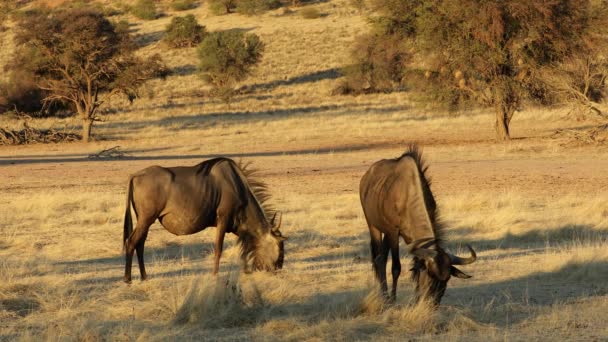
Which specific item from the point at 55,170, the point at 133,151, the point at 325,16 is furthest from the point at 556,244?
the point at 325,16

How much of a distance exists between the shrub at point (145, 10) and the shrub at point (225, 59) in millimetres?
29786

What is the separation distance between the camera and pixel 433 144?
3058cm

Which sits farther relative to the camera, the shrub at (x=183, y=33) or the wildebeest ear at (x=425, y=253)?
the shrub at (x=183, y=33)

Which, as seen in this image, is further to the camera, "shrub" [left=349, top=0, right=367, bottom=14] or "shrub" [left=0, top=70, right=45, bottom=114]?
"shrub" [left=349, top=0, right=367, bottom=14]

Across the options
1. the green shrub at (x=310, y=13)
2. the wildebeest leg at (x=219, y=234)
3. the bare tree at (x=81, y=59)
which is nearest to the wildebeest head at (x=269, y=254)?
the wildebeest leg at (x=219, y=234)

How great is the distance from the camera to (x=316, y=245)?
1276 cm

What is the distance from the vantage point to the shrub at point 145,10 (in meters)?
83.2

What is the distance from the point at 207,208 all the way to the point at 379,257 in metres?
2.09

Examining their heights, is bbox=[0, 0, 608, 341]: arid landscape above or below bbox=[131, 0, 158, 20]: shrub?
below

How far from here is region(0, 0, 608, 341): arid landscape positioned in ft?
24.8

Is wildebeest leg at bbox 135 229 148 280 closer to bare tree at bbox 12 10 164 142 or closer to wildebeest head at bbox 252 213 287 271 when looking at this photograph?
wildebeest head at bbox 252 213 287 271

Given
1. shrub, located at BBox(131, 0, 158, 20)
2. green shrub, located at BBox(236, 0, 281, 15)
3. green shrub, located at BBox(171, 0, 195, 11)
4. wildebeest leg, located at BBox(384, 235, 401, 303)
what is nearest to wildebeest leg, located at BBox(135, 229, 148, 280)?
wildebeest leg, located at BBox(384, 235, 401, 303)

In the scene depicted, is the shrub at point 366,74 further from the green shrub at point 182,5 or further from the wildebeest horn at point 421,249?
the wildebeest horn at point 421,249

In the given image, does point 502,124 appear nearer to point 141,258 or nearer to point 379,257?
point 141,258
